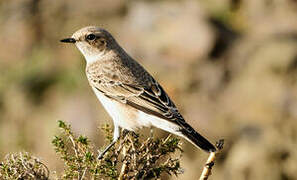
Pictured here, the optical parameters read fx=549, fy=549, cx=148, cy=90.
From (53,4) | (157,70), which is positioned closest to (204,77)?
(157,70)

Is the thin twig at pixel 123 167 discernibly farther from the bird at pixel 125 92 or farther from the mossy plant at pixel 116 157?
the bird at pixel 125 92

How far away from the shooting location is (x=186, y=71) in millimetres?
14203

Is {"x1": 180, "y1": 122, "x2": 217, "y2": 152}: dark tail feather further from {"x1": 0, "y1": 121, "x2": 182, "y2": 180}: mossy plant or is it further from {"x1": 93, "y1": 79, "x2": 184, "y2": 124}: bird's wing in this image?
{"x1": 0, "y1": 121, "x2": 182, "y2": 180}: mossy plant

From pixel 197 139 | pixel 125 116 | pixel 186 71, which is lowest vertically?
pixel 197 139

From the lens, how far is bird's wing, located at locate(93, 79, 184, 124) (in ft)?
20.2

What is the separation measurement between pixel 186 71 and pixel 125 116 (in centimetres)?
804

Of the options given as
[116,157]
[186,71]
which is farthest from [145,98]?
[186,71]

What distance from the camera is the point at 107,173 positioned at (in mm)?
4590

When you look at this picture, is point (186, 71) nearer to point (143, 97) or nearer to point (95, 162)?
point (143, 97)

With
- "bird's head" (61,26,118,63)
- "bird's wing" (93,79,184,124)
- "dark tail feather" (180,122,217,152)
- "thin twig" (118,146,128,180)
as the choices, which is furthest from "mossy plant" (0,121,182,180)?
"bird's head" (61,26,118,63)

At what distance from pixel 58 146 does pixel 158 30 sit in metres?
10.6

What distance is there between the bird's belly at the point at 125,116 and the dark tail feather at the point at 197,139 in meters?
0.62

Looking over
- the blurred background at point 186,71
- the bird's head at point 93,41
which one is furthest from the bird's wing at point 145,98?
the blurred background at point 186,71

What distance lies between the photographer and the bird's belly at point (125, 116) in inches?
242
